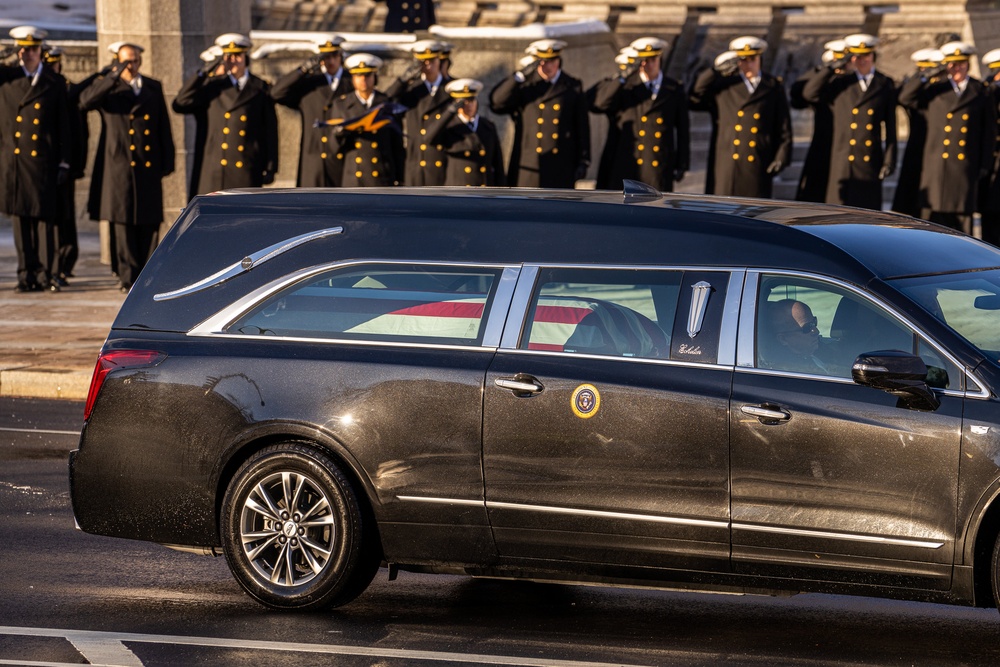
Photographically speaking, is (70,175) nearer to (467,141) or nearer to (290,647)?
(467,141)

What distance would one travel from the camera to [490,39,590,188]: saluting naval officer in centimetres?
1723

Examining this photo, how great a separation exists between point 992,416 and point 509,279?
6.55 ft

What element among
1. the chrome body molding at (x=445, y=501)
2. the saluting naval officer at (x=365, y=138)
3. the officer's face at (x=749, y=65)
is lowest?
the chrome body molding at (x=445, y=501)

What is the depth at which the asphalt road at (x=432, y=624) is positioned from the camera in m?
6.95

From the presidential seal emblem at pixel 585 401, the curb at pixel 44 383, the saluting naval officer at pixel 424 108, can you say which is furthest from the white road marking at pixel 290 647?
the saluting naval officer at pixel 424 108

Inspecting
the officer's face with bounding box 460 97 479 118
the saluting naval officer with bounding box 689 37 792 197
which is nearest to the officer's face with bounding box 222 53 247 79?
the officer's face with bounding box 460 97 479 118

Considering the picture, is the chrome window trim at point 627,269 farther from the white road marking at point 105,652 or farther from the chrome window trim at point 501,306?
the white road marking at point 105,652

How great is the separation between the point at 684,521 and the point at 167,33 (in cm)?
1370

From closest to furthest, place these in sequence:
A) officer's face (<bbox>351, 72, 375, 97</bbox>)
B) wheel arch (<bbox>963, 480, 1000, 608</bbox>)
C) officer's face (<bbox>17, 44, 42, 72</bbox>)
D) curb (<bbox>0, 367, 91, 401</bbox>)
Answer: wheel arch (<bbox>963, 480, 1000, 608</bbox>) → curb (<bbox>0, 367, 91, 401</bbox>) → officer's face (<bbox>351, 72, 375, 97</bbox>) → officer's face (<bbox>17, 44, 42, 72</bbox>)

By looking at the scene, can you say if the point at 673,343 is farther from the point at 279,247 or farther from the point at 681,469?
the point at 279,247

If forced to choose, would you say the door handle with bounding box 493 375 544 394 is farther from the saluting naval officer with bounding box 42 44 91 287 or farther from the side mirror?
the saluting naval officer with bounding box 42 44 91 287

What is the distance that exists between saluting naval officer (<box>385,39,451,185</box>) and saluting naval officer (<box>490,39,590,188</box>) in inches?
25.3

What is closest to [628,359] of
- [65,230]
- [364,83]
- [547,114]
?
[364,83]

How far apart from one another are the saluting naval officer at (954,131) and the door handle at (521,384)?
10.5m
